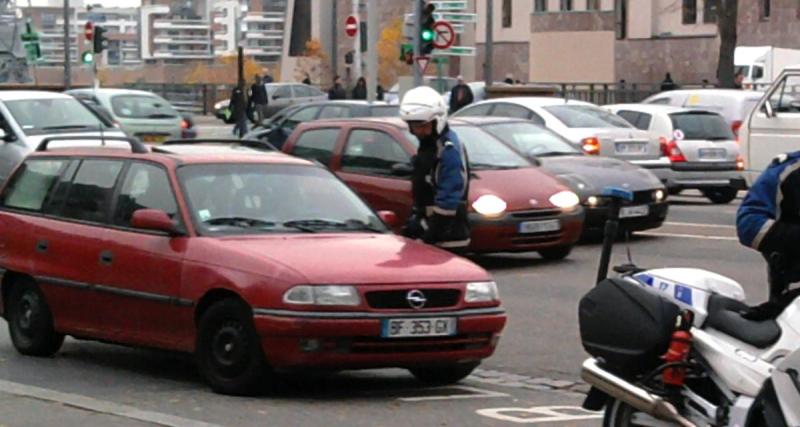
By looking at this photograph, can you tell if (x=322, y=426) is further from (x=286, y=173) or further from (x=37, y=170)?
(x=37, y=170)

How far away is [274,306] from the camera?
1009cm

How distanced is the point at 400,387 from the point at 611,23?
6636 centimetres

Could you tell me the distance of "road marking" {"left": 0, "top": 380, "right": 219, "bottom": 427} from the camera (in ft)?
31.6

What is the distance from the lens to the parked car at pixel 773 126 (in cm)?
2139

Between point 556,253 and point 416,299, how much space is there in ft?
27.8

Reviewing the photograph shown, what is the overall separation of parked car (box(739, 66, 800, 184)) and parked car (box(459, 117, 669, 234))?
67.6 inches

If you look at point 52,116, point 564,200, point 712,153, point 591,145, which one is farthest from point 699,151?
point 52,116

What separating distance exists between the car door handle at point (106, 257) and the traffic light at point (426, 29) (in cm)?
2148

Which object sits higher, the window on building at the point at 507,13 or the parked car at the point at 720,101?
the window on building at the point at 507,13

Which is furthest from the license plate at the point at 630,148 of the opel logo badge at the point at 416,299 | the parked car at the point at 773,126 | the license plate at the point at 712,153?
the opel logo badge at the point at 416,299

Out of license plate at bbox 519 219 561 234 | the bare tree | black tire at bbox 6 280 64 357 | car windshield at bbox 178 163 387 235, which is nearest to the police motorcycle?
car windshield at bbox 178 163 387 235

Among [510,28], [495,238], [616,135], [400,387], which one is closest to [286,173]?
[400,387]

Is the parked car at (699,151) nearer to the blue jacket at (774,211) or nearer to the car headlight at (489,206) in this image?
the car headlight at (489,206)

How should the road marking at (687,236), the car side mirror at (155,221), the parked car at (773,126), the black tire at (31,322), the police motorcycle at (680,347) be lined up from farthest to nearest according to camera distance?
the parked car at (773,126)
the road marking at (687,236)
the black tire at (31,322)
the car side mirror at (155,221)
the police motorcycle at (680,347)
